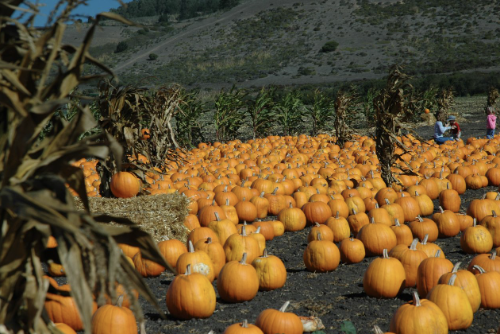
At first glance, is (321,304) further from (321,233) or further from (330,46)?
(330,46)

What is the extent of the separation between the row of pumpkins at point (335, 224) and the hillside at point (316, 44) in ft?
176

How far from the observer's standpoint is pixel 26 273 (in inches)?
84.9

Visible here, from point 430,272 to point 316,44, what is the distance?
287 feet

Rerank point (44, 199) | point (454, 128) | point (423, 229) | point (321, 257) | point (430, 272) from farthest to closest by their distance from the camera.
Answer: point (454, 128) < point (423, 229) < point (321, 257) < point (430, 272) < point (44, 199)

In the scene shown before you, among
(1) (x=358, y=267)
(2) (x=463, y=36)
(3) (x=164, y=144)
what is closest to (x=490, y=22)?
(2) (x=463, y=36)

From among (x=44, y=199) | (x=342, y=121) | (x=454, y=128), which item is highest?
(x=44, y=199)

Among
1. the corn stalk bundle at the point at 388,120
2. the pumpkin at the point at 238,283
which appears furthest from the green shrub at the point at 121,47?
the pumpkin at the point at 238,283

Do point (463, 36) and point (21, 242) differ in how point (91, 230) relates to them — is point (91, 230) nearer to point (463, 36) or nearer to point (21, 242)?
point (21, 242)

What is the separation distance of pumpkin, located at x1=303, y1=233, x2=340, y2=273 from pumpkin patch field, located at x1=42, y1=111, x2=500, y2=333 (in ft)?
0.04

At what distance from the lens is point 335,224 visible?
7.72 metres

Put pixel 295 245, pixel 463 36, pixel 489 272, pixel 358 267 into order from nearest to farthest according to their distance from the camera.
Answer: pixel 489 272 → pixel 358 267 → pixel 295 245 → pixel 463 36

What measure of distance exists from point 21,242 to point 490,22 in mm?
89758

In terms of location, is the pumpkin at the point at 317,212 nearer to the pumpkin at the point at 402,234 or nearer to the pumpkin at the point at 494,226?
the pumpkin at the point at 402,234

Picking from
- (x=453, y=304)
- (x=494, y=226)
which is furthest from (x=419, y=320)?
(x=494, y=226)
